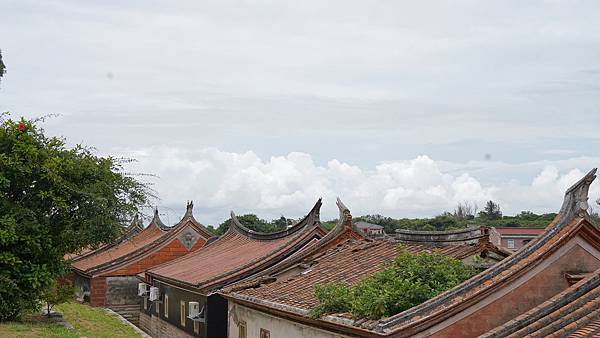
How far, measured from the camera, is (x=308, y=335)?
12.8 meters

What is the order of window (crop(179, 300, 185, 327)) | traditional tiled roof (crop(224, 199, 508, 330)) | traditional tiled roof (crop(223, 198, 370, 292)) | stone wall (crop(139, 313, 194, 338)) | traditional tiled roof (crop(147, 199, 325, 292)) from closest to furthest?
traditional tiled roof (crop(224, 199, 508, 330))
traditional tiled roof (crop(223, 198, 370, 292))
traditional tiled roof (crop(147, 199, 325, 292))
window (crop(179, 300, 185, 327))
stone wall (crop(139, 313, 194, 338))

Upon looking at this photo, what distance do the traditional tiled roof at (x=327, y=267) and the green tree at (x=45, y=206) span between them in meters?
3.55

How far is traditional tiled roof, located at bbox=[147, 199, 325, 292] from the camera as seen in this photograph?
727 inches

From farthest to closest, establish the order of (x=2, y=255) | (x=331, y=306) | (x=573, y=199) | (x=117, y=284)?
1. (x=117, y=284)
2. (x=2, y=255)
3. (x=331, y=306)
4. (x=573, y=199)

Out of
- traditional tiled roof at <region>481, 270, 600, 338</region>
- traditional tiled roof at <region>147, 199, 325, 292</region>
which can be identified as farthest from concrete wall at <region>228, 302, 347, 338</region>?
traditional tiled roof at <region>481, 270, 600, 338</region>

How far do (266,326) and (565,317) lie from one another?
23.7ft

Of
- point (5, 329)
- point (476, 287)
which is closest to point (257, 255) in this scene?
point (5, 329)

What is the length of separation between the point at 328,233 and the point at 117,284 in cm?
1796

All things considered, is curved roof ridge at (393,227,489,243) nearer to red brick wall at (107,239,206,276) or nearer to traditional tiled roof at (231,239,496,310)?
traditional tiled roof at (231,239,496,310)

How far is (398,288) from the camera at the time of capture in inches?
428

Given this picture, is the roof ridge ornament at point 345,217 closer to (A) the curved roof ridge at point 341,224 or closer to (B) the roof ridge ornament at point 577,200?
(A) the curved roof ridge at point 341,224

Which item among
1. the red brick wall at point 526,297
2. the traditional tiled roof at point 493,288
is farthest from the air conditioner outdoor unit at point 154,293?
the red brick wall at point 526,297

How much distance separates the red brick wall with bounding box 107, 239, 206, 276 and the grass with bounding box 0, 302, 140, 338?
2.10 metres

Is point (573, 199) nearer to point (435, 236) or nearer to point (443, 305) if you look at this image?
point (443, 305)
